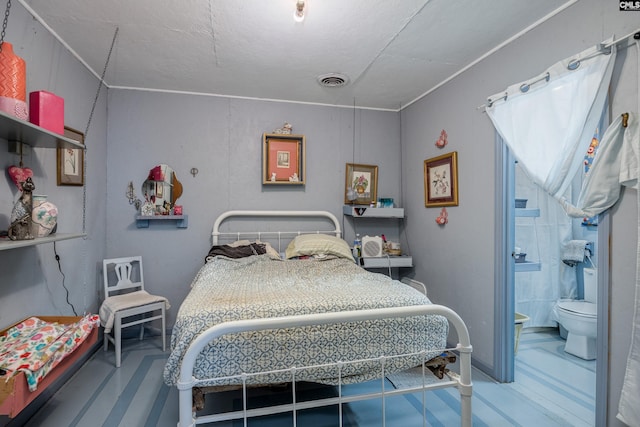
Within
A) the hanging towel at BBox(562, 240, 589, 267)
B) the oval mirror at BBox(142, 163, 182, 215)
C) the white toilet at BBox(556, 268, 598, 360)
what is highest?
the oval mirror at BBox(142, 163, 182, 215)

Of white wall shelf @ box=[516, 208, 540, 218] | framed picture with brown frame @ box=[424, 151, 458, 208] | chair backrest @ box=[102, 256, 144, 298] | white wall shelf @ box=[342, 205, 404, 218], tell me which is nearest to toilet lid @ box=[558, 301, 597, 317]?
white wall shelf @ box=[516, 208, 540, 218]

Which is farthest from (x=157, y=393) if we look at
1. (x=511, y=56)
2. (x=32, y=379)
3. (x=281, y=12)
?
(x=511, y=56)

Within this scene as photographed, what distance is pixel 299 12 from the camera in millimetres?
1930

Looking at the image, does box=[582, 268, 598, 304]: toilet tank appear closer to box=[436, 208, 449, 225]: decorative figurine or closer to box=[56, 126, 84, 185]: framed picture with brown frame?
box=[436, 208, 449, 225]: decorative figurine

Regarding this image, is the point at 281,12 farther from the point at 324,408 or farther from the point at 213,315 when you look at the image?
the point at 324,408

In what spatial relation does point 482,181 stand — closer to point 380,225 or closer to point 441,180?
point 441,180

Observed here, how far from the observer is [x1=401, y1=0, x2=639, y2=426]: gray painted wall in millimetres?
1632

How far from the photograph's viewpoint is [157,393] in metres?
2.23

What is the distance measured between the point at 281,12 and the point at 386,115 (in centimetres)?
217

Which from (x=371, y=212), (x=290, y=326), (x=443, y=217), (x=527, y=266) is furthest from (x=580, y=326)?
(x=290, y=326)

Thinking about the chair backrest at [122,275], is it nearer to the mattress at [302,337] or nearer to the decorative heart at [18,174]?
the decorative heart at [18,174]

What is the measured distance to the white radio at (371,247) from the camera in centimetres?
346

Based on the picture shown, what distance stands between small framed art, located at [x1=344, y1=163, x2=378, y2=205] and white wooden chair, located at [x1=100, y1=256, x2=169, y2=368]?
2.29m

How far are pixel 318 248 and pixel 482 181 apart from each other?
1604mm
